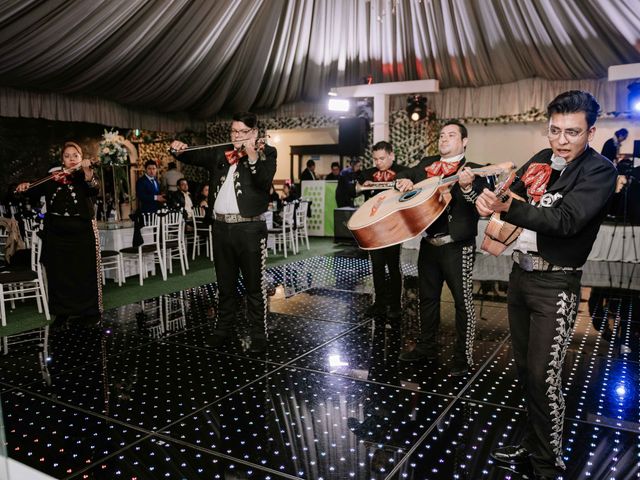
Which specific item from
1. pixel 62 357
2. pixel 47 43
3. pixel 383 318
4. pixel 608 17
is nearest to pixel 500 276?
pixel 383 318

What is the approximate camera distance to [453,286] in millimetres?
3541

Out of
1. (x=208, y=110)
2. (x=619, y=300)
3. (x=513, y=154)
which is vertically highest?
(x=208, y=110)

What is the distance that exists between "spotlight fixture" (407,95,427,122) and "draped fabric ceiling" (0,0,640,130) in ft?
1.75

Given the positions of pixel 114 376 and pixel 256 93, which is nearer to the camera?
pixel 114 376

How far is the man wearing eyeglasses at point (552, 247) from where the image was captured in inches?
80.3

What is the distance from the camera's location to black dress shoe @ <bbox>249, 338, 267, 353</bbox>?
3989 mm

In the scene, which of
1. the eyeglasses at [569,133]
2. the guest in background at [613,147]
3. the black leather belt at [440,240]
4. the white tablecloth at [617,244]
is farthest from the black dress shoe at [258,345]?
the guest in background at [613,147]

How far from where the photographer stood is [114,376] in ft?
11.6

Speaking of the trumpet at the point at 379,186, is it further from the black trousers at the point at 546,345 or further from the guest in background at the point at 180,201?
the guest in background at the point at 180,201

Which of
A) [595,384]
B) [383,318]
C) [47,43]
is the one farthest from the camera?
[47,43]

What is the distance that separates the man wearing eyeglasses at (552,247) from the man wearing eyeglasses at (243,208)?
6.54ft

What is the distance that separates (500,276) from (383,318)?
2.85 metres

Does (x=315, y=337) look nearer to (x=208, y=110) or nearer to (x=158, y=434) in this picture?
(x=158, y=434)

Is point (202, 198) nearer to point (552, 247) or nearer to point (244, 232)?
point (244, 232)
